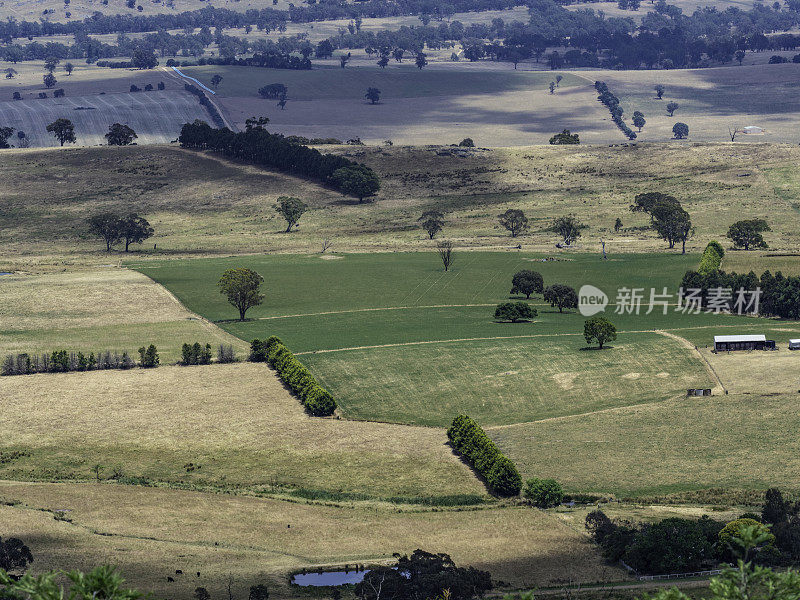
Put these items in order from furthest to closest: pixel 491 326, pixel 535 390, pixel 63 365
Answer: pixel 491 326
pixel 63 365
pixel 535 390

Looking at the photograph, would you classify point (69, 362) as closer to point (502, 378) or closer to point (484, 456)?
point (502, 378)

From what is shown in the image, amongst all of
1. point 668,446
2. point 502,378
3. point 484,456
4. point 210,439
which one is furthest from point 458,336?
point 484,456

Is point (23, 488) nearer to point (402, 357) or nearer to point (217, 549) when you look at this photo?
point (217, 549)

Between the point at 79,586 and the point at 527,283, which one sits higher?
the point at 79,586

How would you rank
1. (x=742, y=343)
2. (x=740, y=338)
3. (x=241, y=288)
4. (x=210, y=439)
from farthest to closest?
(x=241, y=288) → (x=740, y=338) → (x=742, y=343) → (x=210, y=439)

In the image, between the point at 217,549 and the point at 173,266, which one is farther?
the point at 173,266

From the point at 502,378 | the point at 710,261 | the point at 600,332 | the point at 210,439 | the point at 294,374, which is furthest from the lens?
the point at 710,261

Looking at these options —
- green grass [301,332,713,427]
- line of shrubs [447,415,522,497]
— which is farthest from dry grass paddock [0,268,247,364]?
line of shrubs [447,415,522,497]

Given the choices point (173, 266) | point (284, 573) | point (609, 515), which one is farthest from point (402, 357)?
point (173, 266)

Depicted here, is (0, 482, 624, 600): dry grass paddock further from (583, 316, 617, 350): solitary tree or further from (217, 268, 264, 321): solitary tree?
(217, 268, 264, 321): solitary tree
